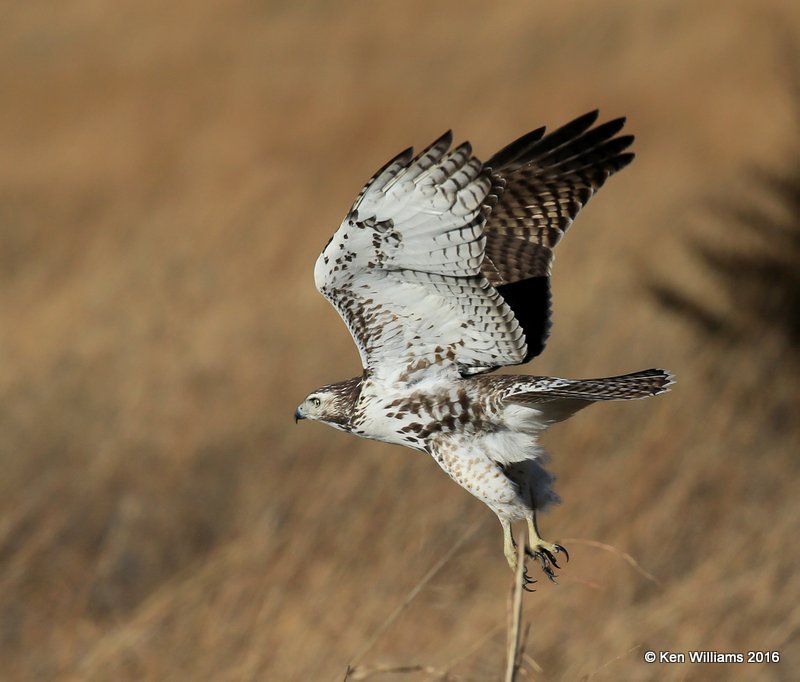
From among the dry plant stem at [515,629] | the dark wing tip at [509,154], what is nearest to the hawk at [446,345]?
the dark wing tip at [509,154]

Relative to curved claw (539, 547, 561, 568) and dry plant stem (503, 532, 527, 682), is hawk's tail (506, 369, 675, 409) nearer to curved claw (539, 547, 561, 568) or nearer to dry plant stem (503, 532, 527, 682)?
curved claw (539, 547, 561, 568)

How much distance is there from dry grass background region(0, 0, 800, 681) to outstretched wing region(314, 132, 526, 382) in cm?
51

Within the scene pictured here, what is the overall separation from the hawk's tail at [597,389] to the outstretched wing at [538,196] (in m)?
0.63

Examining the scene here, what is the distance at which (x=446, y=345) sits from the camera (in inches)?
141

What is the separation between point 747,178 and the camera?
8.83m

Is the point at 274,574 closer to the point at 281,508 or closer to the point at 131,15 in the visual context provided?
the point at 281,508

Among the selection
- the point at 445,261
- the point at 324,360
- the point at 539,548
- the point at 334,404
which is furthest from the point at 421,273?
the point at 324,360

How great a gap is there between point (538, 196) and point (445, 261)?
1010 millimetres

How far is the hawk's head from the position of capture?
3.67 meters

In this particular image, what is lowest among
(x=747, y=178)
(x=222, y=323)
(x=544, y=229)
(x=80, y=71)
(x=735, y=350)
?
(x=735, y=350)

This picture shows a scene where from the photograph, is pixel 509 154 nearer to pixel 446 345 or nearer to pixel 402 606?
pixel 446 345

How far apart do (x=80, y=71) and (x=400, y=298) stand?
12087 millimetres

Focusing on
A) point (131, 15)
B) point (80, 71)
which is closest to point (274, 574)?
point (80, 71)

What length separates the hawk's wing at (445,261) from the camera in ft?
10.8
